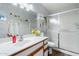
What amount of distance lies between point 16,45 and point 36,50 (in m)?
0.27

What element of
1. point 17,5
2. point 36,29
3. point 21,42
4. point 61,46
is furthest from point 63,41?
point 17,5

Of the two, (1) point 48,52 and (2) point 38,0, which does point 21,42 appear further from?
(2) point 38,0

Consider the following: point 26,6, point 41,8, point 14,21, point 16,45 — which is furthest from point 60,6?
point 16,45

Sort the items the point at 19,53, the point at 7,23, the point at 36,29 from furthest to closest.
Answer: the point at 36,29 → the point at 7,23 → the point at 19,53

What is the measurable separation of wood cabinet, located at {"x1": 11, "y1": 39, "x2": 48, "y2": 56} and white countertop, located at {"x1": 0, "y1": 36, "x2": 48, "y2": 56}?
44 millimetres

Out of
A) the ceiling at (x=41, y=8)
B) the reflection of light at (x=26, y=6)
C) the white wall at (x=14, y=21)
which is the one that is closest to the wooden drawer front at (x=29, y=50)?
the white wall at (x=14, y=21)

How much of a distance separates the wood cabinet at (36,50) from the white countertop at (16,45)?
4 cm

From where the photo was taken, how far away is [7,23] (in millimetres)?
1533

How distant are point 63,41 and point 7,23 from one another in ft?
2.56

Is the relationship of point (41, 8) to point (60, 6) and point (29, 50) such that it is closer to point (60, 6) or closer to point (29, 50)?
point (60, 6)

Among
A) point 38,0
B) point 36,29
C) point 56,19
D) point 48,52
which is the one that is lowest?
point 48,52

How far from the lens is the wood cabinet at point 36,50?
4.76 feet

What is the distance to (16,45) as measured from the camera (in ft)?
4.88

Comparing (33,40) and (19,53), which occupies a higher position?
(33,40)
